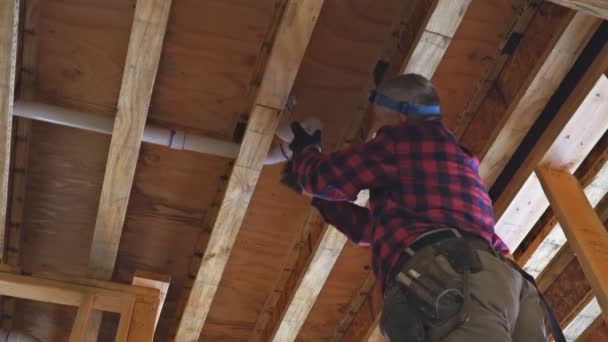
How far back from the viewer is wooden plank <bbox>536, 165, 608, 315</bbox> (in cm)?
277

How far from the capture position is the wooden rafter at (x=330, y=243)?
2.72 m

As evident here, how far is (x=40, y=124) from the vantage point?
10.6ft

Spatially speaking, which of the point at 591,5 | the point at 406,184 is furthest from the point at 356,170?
the point at 591,5

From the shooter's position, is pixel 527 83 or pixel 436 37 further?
pixel 527 83

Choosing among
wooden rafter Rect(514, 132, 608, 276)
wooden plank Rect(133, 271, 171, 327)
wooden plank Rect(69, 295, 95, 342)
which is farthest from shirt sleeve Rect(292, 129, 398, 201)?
wooden plank Rect(133, 271, 171, 327)

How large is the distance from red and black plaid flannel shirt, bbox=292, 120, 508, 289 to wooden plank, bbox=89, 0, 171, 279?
2.30ft

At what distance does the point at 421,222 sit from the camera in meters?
2.35

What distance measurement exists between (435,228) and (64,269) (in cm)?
224

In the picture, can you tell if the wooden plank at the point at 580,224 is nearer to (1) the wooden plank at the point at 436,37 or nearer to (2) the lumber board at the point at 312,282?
(1) the wooden plank at the point at 436,37

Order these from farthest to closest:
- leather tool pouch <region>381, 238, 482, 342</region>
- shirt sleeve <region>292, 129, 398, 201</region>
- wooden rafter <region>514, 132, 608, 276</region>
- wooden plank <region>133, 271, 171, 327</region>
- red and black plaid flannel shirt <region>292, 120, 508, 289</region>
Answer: wooden plank <region>133, 271, 171, 327</region>
wooden rafter <region>514, 132, 608, 276</region>
shirt sleeve <region>292, 129, 398, 201</region>
red and black plaid flannel shirt <region>292, 120, 508, 289</region>
leather tool pouch <region>381, 238, 482, 342</region>

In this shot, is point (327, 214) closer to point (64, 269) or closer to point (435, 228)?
point (435, 228)

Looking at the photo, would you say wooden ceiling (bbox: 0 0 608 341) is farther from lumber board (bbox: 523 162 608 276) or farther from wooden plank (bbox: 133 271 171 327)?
wooden plank (bbox: 133 271 171 327)

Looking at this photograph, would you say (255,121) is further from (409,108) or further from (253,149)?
(409,108)

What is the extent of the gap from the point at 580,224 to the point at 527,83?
576 mm
